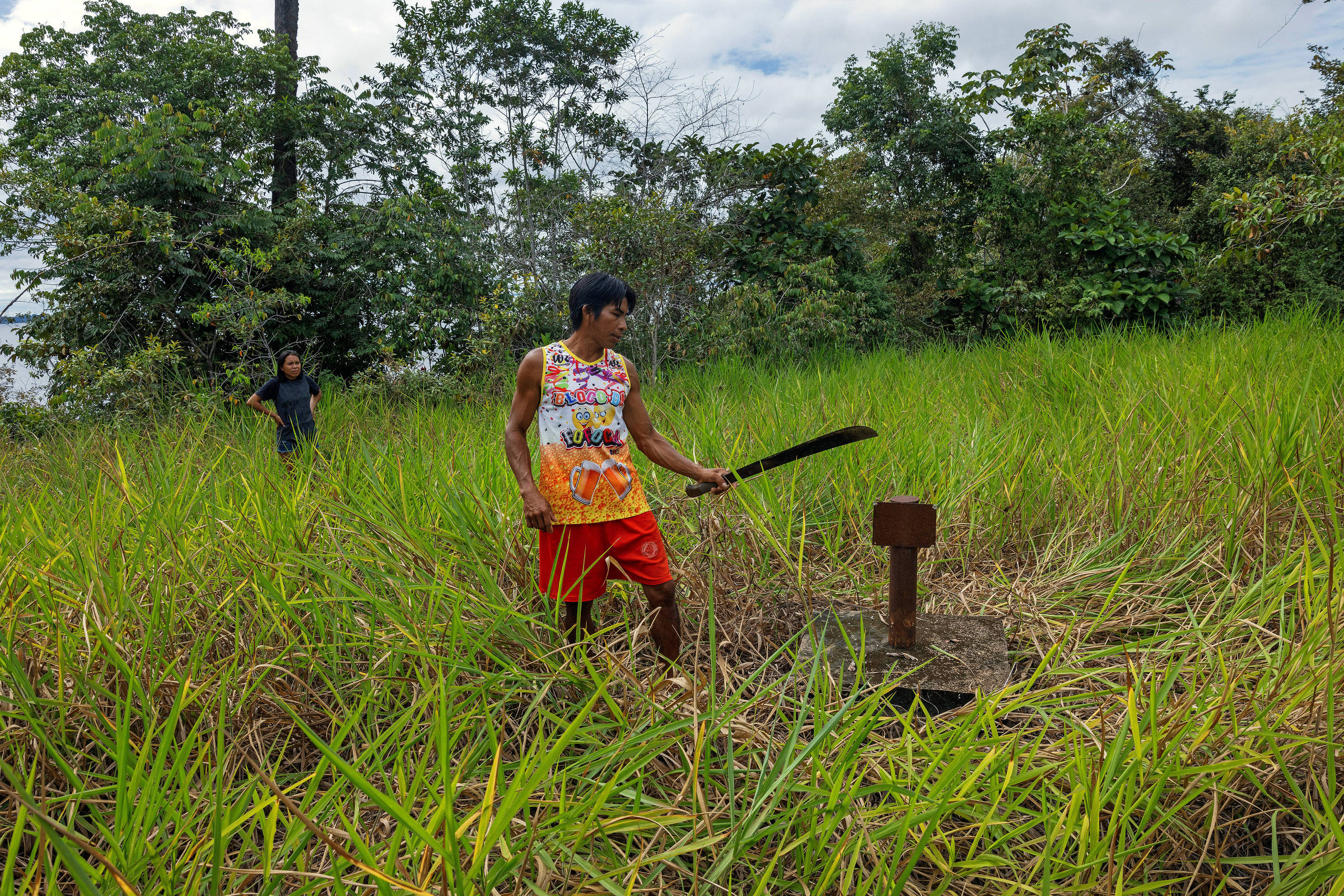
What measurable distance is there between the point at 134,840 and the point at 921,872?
54.7 inches

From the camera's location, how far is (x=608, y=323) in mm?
2256

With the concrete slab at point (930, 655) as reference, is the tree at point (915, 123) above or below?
above

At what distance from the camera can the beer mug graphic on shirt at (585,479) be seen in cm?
223

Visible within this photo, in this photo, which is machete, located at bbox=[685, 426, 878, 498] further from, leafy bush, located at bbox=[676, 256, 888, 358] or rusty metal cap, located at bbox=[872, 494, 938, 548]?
leafy bush, located at bbox=[676, 256, 888, 358]

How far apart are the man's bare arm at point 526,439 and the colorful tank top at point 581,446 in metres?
0.03

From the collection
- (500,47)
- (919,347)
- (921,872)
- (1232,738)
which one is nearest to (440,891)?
(921,872)

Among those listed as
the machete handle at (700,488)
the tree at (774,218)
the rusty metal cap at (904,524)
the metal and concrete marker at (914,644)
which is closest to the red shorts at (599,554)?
the machete handle at (700,488)

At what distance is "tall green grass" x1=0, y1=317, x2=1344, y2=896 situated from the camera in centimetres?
138

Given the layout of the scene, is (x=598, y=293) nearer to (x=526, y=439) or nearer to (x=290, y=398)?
(x=526, y=439)

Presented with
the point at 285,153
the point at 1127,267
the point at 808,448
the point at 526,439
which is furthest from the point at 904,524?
the point at 285,153

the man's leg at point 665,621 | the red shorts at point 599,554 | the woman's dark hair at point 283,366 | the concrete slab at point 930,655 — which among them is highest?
the woman's dark hair at point 283,366

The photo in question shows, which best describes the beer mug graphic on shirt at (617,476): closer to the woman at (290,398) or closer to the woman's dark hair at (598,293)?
the woman's dark hair at (598,293)

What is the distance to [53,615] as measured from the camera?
6.12 feet

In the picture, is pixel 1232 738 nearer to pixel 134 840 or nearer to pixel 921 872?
pixel 921 872
